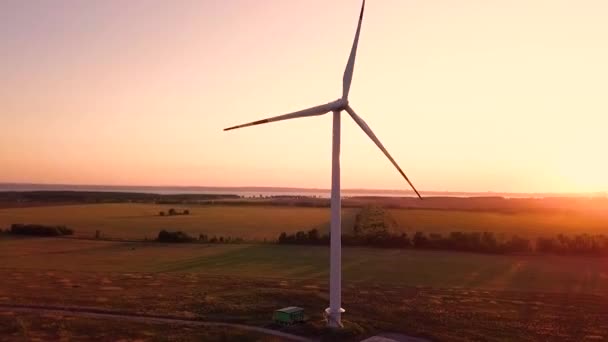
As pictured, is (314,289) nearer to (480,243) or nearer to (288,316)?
(288,316)

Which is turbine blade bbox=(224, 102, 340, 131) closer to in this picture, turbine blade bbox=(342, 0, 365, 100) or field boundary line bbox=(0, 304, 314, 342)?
turbine blade bbox=(342, 0, 365, 100)

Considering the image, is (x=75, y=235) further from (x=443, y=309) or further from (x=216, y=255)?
(x=443, y=309)

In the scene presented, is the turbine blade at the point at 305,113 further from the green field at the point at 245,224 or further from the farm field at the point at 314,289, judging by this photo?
the green field at the point at 245,224

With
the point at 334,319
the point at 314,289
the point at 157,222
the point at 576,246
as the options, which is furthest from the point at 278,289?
the point at 157,222

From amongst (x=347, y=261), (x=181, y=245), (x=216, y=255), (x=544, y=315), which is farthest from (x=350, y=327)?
(x=181, y=245)

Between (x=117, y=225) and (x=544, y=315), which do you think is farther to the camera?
(x=117, y=225)

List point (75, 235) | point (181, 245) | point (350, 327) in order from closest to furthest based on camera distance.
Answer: point (350, 327), point (181, 245), point (75, 235)

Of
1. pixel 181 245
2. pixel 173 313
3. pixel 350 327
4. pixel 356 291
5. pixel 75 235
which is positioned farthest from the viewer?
pixel 75 235
